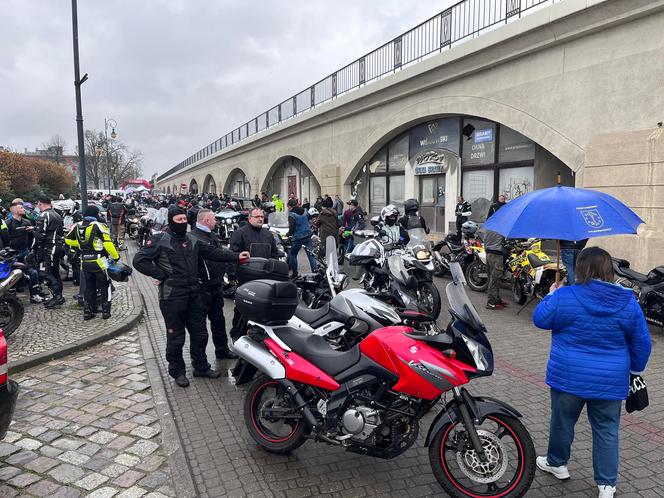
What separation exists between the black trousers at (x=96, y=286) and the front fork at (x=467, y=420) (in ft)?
19.6

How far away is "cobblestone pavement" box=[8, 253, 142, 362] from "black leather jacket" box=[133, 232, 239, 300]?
2.04m

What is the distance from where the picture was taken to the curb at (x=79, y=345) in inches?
209

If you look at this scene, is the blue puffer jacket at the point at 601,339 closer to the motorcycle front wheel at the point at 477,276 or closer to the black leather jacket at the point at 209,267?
the black leather jacket at the point at 209,267

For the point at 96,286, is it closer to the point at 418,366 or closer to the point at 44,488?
the point at 44,488

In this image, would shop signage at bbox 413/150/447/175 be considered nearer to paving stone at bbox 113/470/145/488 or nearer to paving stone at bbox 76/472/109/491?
paving stone at bbox 113/470/145/488

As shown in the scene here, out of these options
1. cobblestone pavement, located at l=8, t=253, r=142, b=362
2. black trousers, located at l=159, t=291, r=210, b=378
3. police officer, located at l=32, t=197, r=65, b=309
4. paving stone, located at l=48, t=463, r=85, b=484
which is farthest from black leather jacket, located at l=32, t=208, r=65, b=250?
paving stone, located at l=48, t=463, r=85, b=484

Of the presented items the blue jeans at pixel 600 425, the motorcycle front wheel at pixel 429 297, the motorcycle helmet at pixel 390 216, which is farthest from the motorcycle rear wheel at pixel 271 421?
the motorcycle helmet at pixel 390 216

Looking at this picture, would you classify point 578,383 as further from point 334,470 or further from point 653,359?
point 653,359

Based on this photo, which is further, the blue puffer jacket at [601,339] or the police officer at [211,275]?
the police officer at [211,275]

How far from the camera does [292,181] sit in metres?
28.9

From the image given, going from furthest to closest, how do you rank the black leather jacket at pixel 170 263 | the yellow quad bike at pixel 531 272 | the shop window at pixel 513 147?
the shop window at pixel 513 147, the yellow quad bike at pixel 531 272, the black leather jacket at pixel 170 263

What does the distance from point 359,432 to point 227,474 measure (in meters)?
1.03

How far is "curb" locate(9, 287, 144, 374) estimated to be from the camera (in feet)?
17.4

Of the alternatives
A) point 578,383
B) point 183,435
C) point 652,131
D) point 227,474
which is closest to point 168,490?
point 227,474
